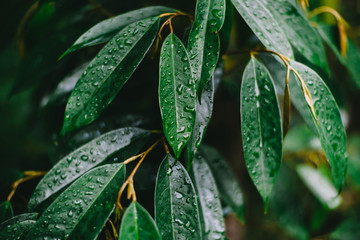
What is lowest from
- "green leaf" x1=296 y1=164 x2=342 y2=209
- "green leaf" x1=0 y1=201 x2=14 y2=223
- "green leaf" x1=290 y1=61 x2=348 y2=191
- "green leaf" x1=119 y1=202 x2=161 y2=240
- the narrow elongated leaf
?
"green leaf" x1=296 y1=164 x2=342 y2=209

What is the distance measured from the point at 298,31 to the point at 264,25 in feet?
0.35

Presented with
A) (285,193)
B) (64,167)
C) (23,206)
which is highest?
(64,167)

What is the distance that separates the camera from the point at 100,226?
375 mm

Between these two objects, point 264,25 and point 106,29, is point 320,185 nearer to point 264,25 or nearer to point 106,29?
point 264,25

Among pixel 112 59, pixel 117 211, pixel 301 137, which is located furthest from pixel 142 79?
pixel 301 137

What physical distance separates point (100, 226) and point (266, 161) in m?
0.24

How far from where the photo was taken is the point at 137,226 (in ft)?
1.16

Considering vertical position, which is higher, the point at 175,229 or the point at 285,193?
the point at 175,229

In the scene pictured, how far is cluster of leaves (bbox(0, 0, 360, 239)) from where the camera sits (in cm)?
38

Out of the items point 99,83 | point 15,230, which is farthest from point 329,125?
point 15,230

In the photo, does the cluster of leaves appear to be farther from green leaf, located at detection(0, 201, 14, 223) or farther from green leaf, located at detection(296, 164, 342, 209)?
green leaf, located at detection(296, 164, 342, 209)

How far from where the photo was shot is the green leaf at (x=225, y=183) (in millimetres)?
611

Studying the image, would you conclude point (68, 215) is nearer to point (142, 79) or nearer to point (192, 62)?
Result: point (192, 62)

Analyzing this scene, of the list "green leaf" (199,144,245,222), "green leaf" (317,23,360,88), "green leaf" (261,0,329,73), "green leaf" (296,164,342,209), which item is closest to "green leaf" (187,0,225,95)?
"green leaf" (261,0,329,73)
